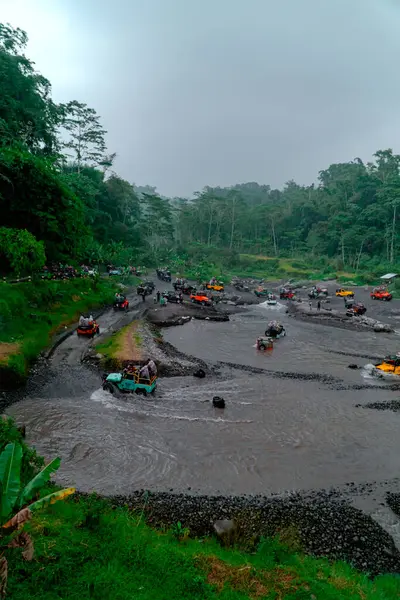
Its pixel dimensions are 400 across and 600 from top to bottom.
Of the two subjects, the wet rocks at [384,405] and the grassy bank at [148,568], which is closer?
the grassy bank at [148,568]

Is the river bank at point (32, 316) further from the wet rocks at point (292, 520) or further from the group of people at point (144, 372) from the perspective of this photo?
the wet rocks at point (292, 520)

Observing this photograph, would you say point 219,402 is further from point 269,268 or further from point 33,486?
point 269,268

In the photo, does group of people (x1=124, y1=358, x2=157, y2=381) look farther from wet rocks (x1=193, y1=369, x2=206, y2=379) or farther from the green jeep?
wet rocks (x1=193, y1=369, x2=206, y2=379)

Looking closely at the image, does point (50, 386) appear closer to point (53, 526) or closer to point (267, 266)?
point (53, 526)

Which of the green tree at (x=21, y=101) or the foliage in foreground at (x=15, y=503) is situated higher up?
the green tree at (x=21, y=101)

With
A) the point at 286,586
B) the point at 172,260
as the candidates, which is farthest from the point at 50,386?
the point at 172,260

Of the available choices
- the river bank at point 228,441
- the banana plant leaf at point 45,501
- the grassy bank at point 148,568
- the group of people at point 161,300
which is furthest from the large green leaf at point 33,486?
the group of people at point 161,300

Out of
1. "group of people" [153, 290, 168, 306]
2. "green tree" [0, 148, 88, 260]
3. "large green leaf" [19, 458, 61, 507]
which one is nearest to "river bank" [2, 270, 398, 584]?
"large green leaf" [19, 458, 61, 507]
